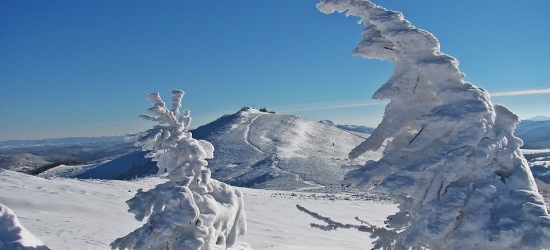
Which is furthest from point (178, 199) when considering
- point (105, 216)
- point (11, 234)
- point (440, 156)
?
point (105, 216)

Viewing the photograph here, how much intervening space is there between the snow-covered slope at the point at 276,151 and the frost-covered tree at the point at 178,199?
87.5 ft

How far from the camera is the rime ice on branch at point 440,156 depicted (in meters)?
4.08

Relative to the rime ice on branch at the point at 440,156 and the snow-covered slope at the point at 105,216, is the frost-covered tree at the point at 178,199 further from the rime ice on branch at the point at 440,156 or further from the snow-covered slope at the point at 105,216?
the snow-covered slope at the point at 105,216

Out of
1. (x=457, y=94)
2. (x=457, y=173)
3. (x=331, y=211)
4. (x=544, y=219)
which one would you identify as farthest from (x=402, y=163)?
(x=331, y=211)

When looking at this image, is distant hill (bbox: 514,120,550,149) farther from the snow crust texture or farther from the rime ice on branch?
the snow crust texture

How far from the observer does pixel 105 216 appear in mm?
16047

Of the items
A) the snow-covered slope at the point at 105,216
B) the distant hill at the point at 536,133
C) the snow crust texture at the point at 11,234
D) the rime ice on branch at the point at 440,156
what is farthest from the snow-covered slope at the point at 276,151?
the distant hill at the point at 536,133

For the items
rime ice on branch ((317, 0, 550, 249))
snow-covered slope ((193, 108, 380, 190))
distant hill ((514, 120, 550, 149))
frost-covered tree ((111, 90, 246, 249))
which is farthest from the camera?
distant hill ((514, 120, 550, 149))

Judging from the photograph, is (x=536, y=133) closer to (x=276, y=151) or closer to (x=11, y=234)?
(x=276, y=151)

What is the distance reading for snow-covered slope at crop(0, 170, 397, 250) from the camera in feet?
40.6

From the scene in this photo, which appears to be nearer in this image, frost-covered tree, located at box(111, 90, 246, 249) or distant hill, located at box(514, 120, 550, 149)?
frost-covered tree, located at box(111, 90, 246, 249)

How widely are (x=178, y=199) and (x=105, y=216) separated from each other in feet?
38.5

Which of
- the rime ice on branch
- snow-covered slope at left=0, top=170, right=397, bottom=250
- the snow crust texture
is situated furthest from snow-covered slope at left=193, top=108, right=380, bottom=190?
the rime ice on branch

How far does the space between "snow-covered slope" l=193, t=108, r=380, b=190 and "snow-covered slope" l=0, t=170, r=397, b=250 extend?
1120 cm
